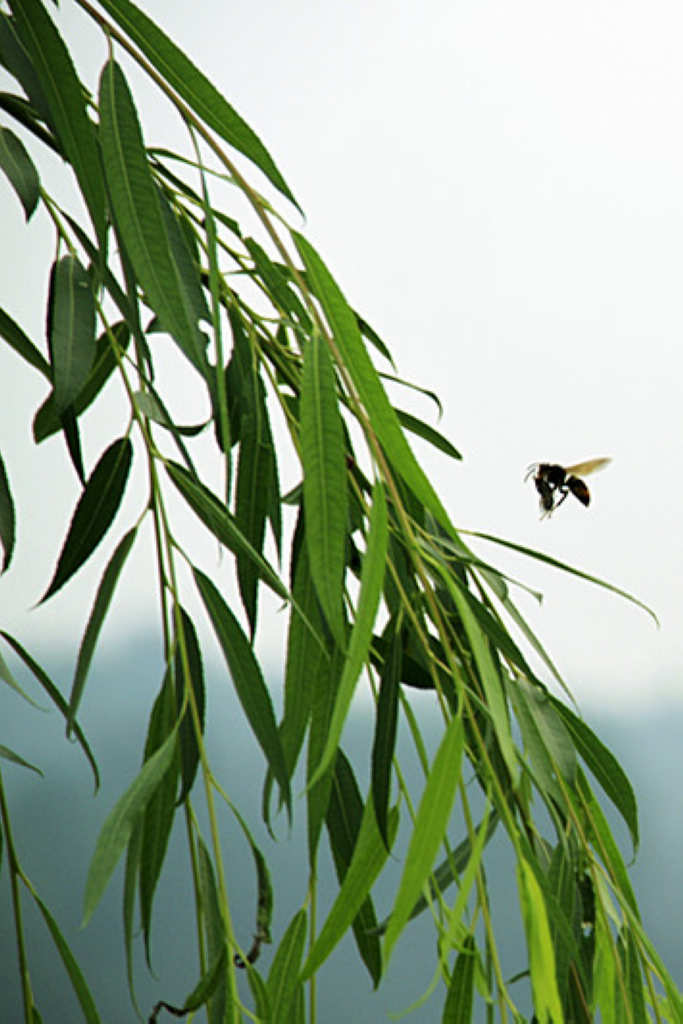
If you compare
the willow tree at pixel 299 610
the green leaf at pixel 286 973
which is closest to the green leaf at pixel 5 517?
the willow tree at pixel 299 610

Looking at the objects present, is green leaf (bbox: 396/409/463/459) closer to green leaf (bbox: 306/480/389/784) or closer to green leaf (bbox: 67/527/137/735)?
green leaf (bbox: 67/527/137/735)

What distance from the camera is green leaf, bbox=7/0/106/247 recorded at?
398 millimetres

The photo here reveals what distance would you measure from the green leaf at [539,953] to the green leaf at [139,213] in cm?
18

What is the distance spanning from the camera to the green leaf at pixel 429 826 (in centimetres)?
34

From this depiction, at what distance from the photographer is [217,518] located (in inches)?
18.0

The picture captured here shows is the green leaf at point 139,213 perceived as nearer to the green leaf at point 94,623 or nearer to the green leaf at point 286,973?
the green leaf at point 94,623

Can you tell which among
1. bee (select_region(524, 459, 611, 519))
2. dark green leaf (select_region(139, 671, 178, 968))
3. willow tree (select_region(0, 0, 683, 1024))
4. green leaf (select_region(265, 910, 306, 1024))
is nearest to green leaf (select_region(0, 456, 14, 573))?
willow tree (select_region(0, 0, 683, 1024))

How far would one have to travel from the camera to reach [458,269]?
76.4 inches

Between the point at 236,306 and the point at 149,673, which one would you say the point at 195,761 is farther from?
the point at 149,673

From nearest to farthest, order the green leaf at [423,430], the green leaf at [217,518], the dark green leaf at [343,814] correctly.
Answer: the green leaf at [217,518], the dark green leaf at [343,814], the green leaf at [423,430]

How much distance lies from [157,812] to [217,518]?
16 cm

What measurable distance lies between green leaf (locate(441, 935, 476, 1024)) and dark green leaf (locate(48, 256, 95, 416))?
0.86 ft

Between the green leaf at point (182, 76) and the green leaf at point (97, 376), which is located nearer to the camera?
the green leaf at point (182, 76)

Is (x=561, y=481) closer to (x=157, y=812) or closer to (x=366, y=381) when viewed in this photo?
(x=157, y=812)
